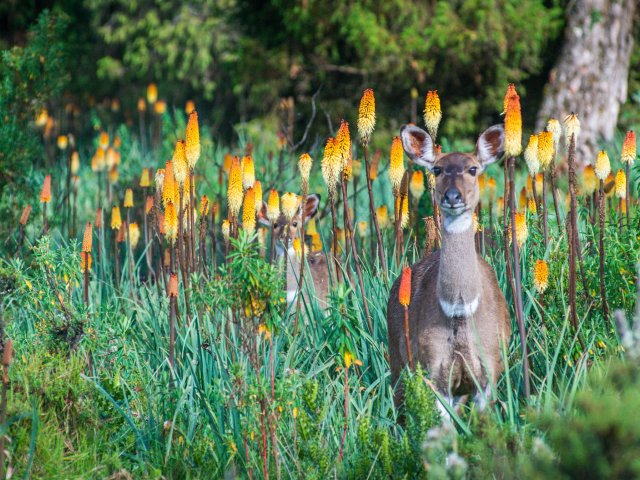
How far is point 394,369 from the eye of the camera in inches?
193

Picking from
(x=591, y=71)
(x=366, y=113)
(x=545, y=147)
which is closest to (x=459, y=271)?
(x=545, y=147)

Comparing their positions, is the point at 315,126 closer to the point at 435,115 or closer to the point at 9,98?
the point at 9,98

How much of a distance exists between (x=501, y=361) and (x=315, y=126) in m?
8.23

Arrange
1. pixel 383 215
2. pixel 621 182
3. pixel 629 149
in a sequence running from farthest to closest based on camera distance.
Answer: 1. pixel 383 215
2. pixel 621 182
3. pixel 629 149

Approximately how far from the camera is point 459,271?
4660 mm

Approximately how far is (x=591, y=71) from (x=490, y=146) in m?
7.57

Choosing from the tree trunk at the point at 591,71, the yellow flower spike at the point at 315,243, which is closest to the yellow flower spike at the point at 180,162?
the yellow flower spike at the point at 315,243

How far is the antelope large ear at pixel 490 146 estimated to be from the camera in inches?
195

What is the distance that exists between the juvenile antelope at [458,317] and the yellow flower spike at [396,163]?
1.15ft

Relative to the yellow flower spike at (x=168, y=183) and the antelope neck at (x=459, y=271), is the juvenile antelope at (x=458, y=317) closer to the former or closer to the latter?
the antelope neck at (x=459, y=271)

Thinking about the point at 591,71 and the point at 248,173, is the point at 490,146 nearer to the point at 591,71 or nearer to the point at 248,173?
the point at 248,173

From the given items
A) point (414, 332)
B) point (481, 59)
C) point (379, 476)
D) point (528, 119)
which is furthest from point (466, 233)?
point (528, 119)

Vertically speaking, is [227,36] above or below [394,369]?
above

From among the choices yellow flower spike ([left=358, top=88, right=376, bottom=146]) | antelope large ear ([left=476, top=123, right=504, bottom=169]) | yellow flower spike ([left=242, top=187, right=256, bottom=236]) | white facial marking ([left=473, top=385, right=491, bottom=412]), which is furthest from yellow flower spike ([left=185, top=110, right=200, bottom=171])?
white facial marking ([left=473, top=385, right=491, bottom=412])
